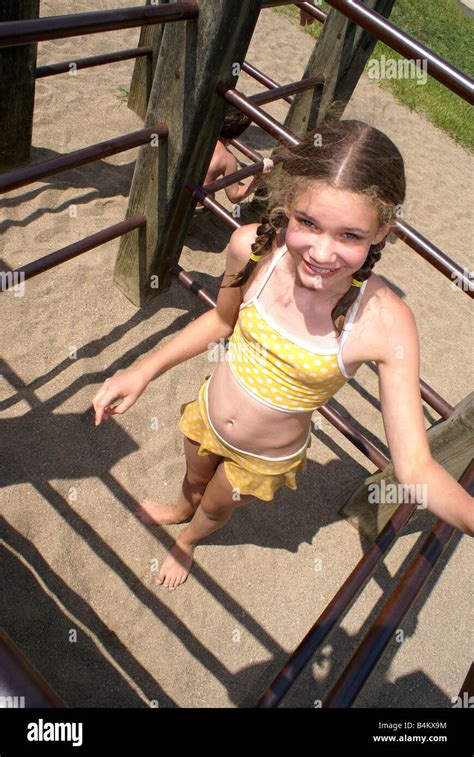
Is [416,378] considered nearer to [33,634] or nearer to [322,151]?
[322,151]

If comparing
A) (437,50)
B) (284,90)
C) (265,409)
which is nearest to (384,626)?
(265,409)

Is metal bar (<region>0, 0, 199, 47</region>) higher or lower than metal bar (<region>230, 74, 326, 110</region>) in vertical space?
higher

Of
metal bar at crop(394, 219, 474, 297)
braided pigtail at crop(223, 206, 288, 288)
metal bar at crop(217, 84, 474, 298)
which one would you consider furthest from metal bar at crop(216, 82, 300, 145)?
braided pigtail at crop(223, 206, 288, 288)

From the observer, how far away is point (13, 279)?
1.83m

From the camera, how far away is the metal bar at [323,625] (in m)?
1.02

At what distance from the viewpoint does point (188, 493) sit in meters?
1.94

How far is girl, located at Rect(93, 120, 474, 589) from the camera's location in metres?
1.08

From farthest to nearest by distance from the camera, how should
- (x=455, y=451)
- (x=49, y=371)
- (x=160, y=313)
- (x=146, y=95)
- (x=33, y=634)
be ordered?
1. (x=146, y=95)
2. (x=160, y=313)
3. (x=49, y=371)
4. (x=455, y=451)
5. (x=33, y=634)

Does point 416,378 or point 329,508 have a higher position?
point 416,378

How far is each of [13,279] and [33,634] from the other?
1.10 meters

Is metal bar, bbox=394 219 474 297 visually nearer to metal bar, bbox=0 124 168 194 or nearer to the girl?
the girl

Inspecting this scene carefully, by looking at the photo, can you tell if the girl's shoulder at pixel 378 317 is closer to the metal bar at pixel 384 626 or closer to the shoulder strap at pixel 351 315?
the shoulder strap at pixel 351 315

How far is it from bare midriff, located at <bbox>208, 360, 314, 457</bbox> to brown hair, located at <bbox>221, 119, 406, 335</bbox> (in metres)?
0.32
